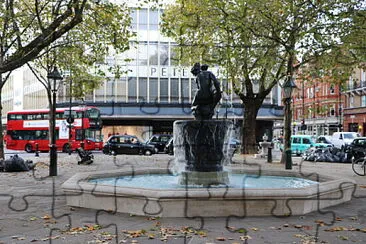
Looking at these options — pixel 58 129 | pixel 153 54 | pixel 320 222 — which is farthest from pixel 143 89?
pixel 320 222

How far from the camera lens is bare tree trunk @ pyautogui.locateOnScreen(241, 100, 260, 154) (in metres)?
30.5

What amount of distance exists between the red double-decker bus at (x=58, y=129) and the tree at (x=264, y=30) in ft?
52.6

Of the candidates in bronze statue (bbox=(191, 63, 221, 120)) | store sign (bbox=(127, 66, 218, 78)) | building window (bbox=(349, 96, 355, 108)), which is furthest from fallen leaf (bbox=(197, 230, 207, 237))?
building window (bbox=(349, 96, 355, 108))

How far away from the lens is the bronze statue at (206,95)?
37.2ft

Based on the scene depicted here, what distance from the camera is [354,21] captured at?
1984cm

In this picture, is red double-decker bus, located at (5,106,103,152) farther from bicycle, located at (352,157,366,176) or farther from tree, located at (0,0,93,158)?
bicycle, located at (352,157,366,176)

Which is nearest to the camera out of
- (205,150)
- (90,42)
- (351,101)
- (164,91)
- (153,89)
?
(205,150)

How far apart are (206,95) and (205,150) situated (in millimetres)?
1460

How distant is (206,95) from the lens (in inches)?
450

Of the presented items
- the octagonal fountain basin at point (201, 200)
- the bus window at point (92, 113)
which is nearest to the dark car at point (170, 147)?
the bus window at point (92, 113)

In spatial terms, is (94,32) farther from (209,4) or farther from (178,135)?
(178,135)

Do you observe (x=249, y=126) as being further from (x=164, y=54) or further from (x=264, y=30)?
(x=164, y=54)

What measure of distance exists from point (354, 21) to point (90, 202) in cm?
1577

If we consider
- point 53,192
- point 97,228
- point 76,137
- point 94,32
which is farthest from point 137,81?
point 97,228
